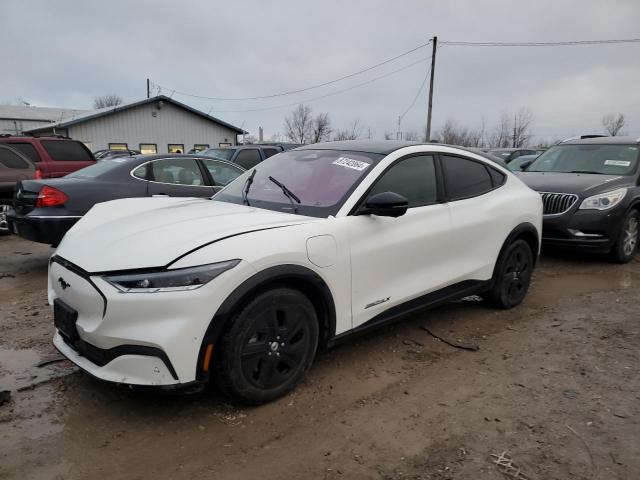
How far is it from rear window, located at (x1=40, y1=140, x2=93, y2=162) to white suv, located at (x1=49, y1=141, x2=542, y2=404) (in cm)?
713

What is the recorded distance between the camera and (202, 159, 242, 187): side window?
284 inches

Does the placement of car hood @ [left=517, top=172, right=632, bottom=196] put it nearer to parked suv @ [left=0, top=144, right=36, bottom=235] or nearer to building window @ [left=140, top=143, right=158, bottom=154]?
parked suv @ [left=0, top=144, right=36, bottom=235]

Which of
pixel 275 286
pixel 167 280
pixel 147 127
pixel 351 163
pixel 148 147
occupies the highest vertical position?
pixel 147 127

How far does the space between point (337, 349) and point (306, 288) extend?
3.42 feet

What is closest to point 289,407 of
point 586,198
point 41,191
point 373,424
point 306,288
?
point 373,424

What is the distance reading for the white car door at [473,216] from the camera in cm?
401

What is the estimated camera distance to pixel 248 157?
12.5 m

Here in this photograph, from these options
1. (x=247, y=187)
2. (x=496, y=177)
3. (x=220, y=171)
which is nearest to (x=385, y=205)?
(x=247, y=187)

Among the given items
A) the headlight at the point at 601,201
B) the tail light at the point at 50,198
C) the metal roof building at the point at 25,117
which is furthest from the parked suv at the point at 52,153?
the metal roof building at the point at 25,117

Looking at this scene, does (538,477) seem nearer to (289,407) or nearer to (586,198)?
(289,407)

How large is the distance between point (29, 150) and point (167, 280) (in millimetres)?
9087

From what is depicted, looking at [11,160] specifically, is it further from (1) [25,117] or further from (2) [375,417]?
(1) [25,117]

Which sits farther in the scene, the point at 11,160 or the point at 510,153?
the point at 510,153

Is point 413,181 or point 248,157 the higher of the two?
point 248,157
